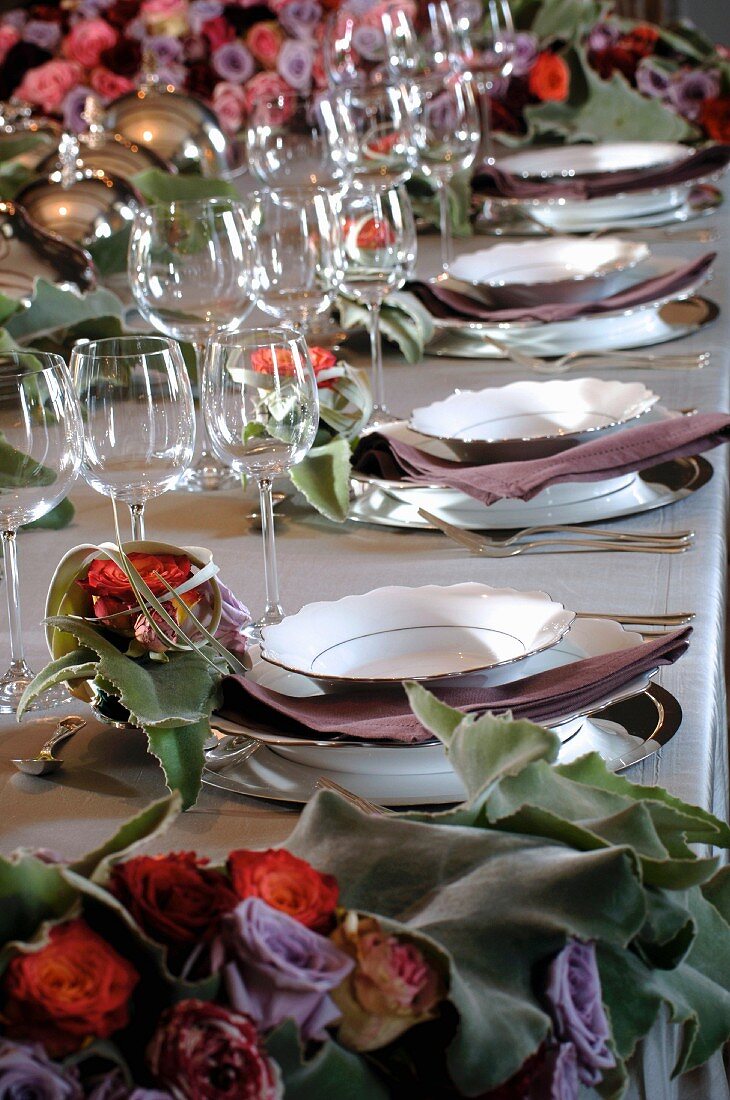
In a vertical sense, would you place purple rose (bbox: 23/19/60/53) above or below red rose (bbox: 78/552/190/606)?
below

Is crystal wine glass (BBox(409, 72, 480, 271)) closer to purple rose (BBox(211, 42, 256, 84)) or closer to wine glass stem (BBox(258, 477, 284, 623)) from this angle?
wine glass stem (BBox(258, 477, 284, 623))

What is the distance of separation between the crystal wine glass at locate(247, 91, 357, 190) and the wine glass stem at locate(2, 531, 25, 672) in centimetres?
115

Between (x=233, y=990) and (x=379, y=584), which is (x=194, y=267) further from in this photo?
(x=233, y=990)

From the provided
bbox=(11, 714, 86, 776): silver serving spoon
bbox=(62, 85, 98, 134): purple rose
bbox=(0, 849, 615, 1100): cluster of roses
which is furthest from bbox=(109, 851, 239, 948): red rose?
bbox=(62, 85, 98, 134): purple rose

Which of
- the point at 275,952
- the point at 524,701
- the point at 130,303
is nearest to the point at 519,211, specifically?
the point at 130,303

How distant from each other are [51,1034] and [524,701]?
1.28 feet

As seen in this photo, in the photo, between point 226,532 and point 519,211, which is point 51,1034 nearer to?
point 226,532

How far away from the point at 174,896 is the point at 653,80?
2.69m

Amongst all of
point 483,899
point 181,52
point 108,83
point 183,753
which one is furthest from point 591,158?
point 483,899

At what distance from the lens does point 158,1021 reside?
53 centimetres

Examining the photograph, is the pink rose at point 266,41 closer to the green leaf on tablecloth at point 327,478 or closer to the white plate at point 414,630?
the green leaf on tablecloth at point 327,478

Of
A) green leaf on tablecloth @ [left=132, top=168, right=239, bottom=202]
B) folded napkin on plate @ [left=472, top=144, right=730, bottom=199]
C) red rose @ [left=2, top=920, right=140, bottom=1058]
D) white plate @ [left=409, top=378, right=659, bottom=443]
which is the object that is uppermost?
red rose @ [left=2, top=920, right=140, bottom=1058]

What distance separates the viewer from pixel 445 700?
0.87m

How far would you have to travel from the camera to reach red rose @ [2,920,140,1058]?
0.51m
